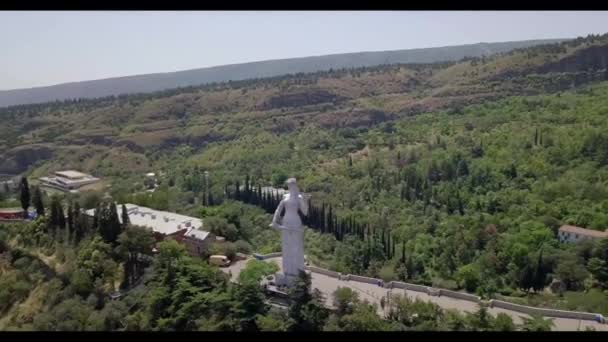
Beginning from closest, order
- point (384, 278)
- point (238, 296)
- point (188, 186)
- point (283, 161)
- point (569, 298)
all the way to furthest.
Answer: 1. point (238, 296)
2. point (569, 298)
3. point (384, 278)
4. point (188, 186)
5. point (283, 161)

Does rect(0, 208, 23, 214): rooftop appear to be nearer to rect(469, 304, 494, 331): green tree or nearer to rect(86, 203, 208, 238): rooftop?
rect(86, 203, 208, 238): rooftop

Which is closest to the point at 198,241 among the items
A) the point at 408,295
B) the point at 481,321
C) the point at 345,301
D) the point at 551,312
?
the point at 345,301

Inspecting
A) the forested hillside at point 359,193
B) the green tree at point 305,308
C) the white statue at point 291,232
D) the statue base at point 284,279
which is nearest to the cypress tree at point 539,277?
the forested hillside at point 359,193

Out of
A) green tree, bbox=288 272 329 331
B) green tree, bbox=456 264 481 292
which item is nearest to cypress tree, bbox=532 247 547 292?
green tree, bbox=456 264 481 292

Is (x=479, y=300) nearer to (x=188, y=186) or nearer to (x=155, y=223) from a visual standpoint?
(x=155, y=223)

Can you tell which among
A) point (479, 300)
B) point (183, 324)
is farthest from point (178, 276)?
point (479, 300)

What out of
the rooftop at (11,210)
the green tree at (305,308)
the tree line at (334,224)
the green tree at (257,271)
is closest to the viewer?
the green tree at (305,308)

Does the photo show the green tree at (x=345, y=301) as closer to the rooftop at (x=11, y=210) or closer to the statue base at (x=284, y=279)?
the statue base at (x=284, y=279)
